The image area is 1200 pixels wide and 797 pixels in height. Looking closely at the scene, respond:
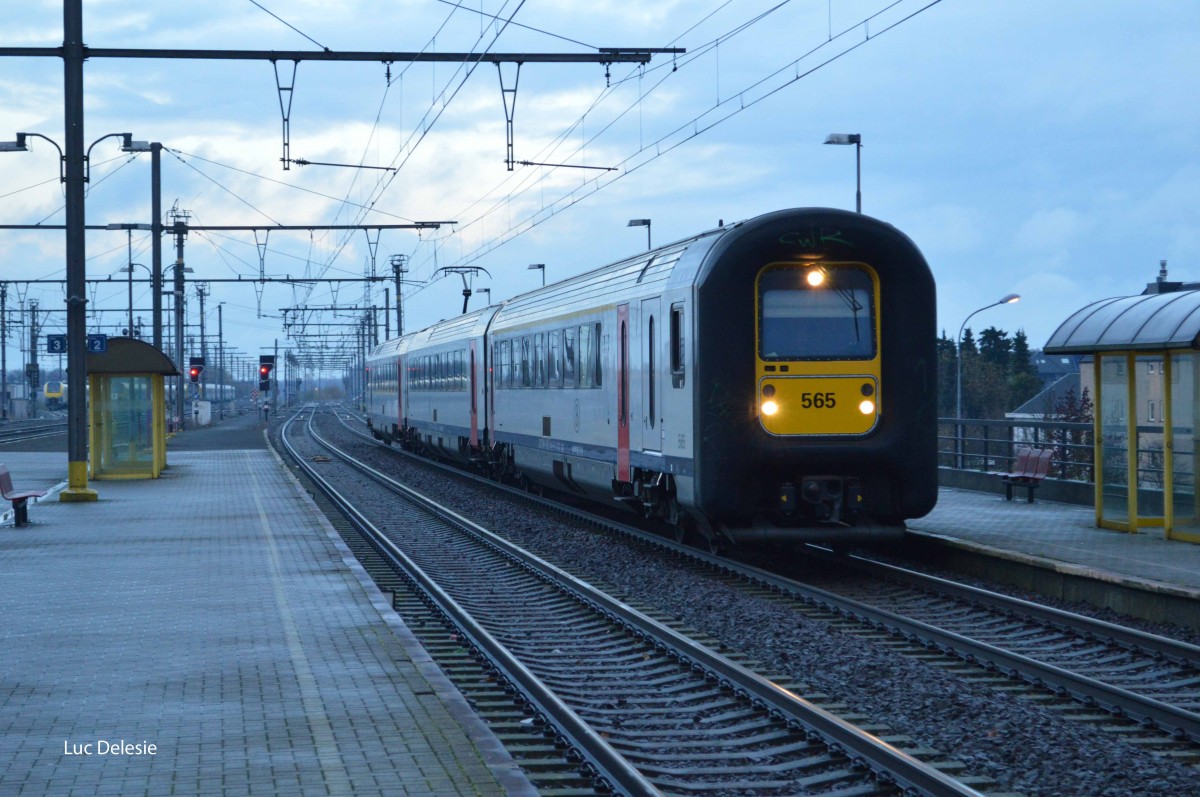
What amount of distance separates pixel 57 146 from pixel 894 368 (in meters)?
15.8

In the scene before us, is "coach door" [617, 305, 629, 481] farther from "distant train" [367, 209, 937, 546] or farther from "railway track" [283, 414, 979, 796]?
"railway track" [283, 414, 979, 796]

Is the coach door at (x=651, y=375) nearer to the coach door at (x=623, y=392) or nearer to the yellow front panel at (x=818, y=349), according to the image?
the coach door at (x=623, y=392)

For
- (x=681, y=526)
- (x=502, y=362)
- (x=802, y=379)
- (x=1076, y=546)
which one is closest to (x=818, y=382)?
(x=802, y=379)

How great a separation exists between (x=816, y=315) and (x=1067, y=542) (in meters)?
3.47

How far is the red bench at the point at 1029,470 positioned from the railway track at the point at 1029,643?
18.0ft

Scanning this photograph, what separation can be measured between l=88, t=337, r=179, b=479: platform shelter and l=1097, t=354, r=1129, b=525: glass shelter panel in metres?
18.2

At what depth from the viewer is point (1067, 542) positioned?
1469 cm

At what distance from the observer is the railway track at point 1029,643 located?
8.14 meters

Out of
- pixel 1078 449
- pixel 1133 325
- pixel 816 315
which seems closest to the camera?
pixel 816 315

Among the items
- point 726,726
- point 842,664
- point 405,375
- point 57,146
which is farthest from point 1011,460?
point 405,375

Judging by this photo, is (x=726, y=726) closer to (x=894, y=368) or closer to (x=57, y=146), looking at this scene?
(x=894, y=368)

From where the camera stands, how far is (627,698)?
9023 mm

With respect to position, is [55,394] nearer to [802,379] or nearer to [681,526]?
[681,526]

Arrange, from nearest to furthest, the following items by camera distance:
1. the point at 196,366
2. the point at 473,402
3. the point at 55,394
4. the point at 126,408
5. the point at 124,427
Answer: the point at 126,408 → the point at 124,427 → the point at 473,402 → the point at 196,366 → the point at 55,394
